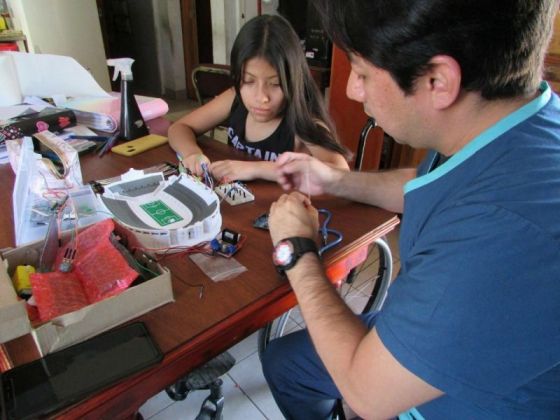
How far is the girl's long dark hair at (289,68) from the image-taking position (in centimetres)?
128

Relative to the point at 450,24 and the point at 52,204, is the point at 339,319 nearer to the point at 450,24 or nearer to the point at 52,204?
the point at 450,24

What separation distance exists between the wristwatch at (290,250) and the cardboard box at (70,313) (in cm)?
20

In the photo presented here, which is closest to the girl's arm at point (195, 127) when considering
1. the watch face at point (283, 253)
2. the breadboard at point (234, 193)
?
the breadboard at point (234, 193)

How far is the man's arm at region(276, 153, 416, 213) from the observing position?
1.04m

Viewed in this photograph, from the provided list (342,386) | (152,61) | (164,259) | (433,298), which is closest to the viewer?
(433,298)

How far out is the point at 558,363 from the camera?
54 cm

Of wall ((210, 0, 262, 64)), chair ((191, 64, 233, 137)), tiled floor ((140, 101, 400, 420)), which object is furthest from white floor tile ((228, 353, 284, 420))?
wall ((210, 0, 262, 64))

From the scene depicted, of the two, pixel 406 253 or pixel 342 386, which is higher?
pixel 406 253

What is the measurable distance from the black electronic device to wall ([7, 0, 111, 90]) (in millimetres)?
3444

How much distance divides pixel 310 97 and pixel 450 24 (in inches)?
37.8

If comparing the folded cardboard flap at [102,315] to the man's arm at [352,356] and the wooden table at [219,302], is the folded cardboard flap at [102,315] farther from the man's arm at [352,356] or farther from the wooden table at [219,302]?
the man's arm at [352,356]

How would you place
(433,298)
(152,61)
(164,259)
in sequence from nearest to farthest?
(433,298) → (164,259) → (152,61)

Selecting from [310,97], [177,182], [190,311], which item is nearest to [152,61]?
[310,97]

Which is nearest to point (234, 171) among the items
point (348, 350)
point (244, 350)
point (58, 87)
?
point (348, 350)
